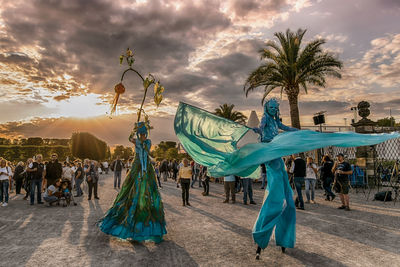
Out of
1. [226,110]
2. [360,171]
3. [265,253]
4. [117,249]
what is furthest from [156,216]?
[226,110]

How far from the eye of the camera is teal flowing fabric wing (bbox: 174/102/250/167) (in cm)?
494

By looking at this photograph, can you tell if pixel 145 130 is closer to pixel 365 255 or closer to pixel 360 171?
pixel 365 255

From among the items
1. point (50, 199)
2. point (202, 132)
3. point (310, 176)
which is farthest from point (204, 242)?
point (50, 199)

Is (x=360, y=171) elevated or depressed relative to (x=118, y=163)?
depressed

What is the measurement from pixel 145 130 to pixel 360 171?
1340cm

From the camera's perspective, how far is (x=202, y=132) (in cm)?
500

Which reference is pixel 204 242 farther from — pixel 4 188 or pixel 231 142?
pixel 4 188

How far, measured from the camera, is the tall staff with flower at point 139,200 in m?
4.83

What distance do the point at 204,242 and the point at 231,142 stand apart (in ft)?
6.57

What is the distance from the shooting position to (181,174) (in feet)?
31.2

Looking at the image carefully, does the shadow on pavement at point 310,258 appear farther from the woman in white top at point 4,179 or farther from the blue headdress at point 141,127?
the woman in white top at point 4,179

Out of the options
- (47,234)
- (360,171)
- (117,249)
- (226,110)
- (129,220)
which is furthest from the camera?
(226,110)

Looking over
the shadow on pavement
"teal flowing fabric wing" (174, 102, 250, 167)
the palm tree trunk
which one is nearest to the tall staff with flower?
"teal flowing fabric wing" (174, 102, 250, 167)

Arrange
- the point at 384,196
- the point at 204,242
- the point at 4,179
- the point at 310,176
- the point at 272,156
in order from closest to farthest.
Answer: the point at 272,156, the point at 204,242, the point at 4,179, the point at 310,176, the point at 384,196
